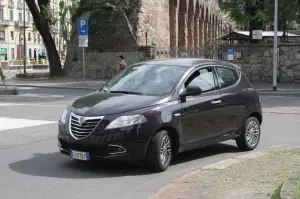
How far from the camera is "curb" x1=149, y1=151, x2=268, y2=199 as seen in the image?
6.12m

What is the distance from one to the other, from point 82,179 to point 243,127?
11.0 ft

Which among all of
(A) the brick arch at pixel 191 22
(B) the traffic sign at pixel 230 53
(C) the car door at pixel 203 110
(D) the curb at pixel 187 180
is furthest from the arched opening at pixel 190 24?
(D) the curb at pixel 187 180

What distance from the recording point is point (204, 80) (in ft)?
27.9

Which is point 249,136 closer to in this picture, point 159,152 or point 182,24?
point 159,152

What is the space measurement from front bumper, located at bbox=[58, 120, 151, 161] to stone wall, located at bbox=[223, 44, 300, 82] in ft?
76.0

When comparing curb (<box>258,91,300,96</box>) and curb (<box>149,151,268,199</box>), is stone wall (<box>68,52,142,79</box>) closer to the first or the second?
curb (<box>258,91,300,96</box>)

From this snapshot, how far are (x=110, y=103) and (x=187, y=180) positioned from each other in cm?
157

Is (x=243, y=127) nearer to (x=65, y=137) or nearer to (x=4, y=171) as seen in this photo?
(x=65, y=137)

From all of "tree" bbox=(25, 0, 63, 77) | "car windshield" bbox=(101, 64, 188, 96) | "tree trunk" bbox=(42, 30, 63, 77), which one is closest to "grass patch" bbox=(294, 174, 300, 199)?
"car windshield" bbox=(101, 64, 188, 96)

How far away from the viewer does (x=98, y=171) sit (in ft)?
24.7

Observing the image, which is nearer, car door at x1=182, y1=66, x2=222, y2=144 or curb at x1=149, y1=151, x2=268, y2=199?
curb at x1=149, y1=151, x2=268, y2=199

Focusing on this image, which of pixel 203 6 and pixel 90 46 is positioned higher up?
pixel 203 6

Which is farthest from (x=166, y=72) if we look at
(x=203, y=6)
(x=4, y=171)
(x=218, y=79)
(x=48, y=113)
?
(x=203, y=6)

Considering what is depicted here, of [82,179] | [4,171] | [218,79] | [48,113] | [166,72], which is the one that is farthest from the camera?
[48,113]
